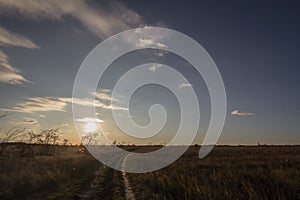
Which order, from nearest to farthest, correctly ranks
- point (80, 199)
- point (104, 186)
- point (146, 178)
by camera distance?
1. point (80, 199)
2. point (104, 186)
3. point (146, 178)

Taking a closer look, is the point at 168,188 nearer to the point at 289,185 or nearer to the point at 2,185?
the point at 289,185

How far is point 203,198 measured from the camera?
35.6ft

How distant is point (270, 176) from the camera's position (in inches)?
511

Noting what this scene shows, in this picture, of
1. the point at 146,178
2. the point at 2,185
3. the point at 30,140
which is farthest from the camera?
the point at 30,140

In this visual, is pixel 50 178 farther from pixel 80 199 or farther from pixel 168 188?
pixel 168 188

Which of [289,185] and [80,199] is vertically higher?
[289,185]

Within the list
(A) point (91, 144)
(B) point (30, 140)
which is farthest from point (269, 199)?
(A) point (91, 144)

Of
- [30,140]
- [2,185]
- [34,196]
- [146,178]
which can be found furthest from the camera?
[30,140]

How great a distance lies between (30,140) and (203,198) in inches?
1531

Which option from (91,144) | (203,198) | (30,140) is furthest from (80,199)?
(91,144)

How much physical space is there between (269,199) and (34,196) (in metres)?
9.79

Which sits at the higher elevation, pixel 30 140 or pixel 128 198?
pixel 30 140

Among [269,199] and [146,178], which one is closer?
[269,199]

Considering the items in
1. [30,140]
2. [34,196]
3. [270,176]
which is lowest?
[34,196]
